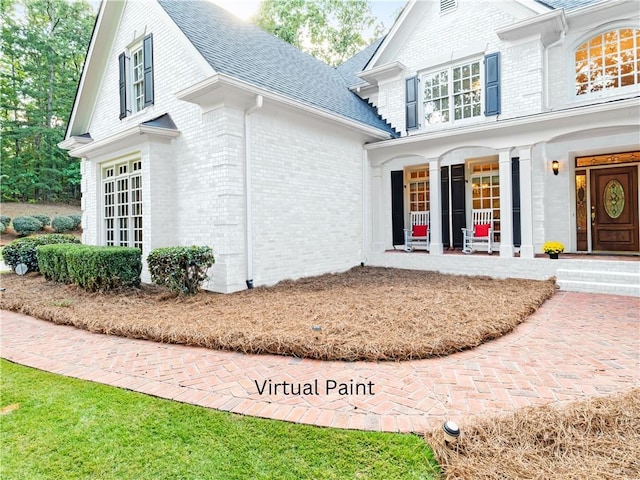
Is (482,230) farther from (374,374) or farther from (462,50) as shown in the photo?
(374,374)

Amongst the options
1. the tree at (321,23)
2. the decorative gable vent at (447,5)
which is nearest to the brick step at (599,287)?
the decorative gable vent at (447,5)

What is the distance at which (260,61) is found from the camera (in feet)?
29.0

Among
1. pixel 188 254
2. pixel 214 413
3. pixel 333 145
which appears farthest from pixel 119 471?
pixel 333 145

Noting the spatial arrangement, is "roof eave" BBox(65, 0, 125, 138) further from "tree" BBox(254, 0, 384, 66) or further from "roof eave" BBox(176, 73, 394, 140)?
"tree" BBox(254, 0, 384, 66)

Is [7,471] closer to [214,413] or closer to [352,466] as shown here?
[214,413]

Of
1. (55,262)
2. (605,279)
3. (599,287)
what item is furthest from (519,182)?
(55,262)

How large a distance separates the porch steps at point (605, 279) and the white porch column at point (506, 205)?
1.23 meters

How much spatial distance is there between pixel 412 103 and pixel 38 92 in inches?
1094

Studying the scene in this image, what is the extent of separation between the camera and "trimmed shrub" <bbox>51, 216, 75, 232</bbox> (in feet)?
67.0

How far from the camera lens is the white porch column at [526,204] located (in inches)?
328

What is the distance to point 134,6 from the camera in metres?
9.41

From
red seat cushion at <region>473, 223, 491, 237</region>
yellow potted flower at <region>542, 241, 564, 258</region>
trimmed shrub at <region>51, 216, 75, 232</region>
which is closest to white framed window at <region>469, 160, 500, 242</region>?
red seat cushion at <region>473, 223, 491, 237</region>

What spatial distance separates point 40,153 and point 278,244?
26428mm

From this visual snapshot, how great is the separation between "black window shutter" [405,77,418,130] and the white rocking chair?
2.79m
